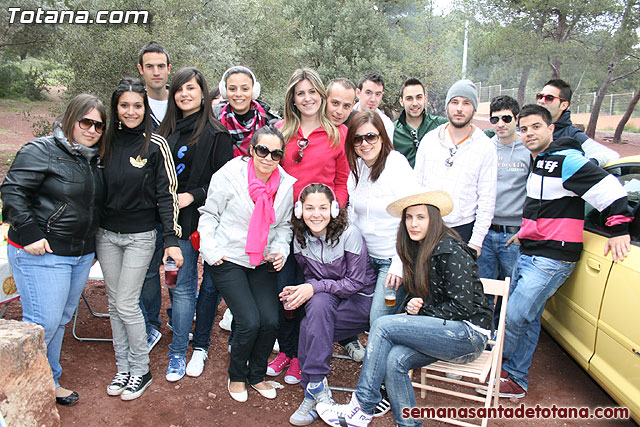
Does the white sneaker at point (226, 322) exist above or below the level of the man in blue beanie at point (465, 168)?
below

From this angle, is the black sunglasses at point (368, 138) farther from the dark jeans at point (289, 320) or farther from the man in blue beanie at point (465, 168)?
the dark jeans at point (289, 320)

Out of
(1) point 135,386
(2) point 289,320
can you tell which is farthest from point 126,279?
(2) point 289,320

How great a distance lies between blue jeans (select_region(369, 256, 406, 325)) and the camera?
3.54m

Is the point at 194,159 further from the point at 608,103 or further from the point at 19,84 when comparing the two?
the point at 608,103

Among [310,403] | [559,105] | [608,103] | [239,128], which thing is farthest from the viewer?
[608,103]

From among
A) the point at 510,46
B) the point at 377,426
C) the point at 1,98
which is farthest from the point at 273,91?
the point at 1,98

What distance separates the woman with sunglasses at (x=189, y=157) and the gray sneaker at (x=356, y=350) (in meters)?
1.41

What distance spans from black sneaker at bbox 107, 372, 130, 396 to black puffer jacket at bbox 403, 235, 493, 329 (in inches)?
89.0

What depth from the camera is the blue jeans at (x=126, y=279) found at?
3449mm

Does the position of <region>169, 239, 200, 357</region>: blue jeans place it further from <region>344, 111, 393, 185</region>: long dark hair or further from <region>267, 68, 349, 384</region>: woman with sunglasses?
<region>344, 111, 393, 185</region>: long dark hair

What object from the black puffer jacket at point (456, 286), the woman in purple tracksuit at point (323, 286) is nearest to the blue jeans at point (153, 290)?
the woman in purple tracksuit at point (323, 286)

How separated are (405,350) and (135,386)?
1976 millimetres

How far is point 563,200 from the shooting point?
353 cm

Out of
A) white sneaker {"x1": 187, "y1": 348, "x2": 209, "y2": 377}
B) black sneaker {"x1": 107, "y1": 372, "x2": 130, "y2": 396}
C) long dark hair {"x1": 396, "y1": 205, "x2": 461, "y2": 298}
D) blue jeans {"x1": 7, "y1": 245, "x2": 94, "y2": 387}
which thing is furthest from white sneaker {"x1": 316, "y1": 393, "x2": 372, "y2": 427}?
blue jeans {"x1": 7, "y1": 245, "x2": 94, "y2": 387}
